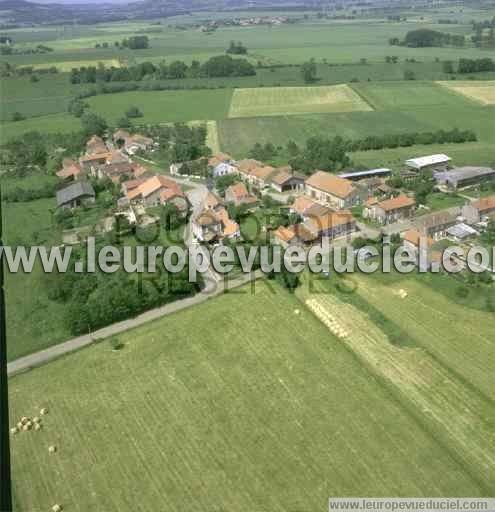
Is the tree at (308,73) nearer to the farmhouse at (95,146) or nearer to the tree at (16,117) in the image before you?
the farmhouse at (95,146)

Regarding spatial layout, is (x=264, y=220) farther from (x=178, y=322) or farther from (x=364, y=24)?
(x=364, y=24)

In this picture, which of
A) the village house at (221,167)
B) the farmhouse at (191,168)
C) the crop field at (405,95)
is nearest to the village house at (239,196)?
the village house at (221,167)

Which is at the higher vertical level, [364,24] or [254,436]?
[364,24]

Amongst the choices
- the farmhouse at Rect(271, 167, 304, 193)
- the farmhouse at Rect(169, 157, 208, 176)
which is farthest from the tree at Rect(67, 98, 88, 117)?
the farmhouse at Rect(271, 167, 304, 193)

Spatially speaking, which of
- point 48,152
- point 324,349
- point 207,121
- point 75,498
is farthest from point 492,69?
point 75,498

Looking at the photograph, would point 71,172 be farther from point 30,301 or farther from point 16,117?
point 16,117

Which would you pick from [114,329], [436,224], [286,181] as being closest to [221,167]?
[286,181]

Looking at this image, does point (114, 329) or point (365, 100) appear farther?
point (365, 100)
